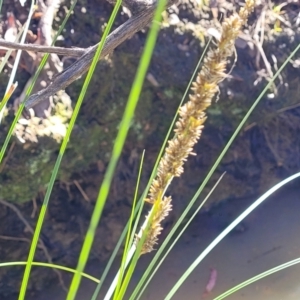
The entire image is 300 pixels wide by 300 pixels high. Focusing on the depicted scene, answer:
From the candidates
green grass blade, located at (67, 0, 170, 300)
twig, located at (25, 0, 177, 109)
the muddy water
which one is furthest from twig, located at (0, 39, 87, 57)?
the muddy water

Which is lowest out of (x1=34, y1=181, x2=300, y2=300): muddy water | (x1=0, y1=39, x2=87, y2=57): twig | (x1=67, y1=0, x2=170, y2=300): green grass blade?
(x1=34, y1=181, x2=300, y2=300): muddy water

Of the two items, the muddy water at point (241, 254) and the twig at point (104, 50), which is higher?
Result: the twig at point (104, 50)

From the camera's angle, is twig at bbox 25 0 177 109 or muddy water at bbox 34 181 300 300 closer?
twig at bbox 25 0 177 109

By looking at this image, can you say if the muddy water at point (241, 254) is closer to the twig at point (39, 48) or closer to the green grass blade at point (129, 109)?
the twig at point (39, 48)

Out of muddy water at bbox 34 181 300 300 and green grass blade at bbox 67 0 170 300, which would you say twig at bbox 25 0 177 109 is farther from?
muddy water at bbox 34 181 300 300

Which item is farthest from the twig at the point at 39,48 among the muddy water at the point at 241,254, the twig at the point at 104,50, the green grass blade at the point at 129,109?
the muddy water at the point at 241,254

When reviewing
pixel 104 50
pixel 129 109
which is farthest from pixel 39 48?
pixel 129 109

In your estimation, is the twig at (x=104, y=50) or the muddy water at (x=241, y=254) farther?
the muddy water at (x=241, y=254)

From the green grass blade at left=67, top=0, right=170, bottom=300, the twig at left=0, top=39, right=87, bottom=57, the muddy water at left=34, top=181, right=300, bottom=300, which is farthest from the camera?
the muddy water at left=34, top=181, right=300, bottom=300

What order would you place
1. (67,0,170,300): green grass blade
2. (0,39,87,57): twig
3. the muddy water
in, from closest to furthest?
(67,0,170,300): green grass blade → (0,39,87,57): twig → the muddy water
